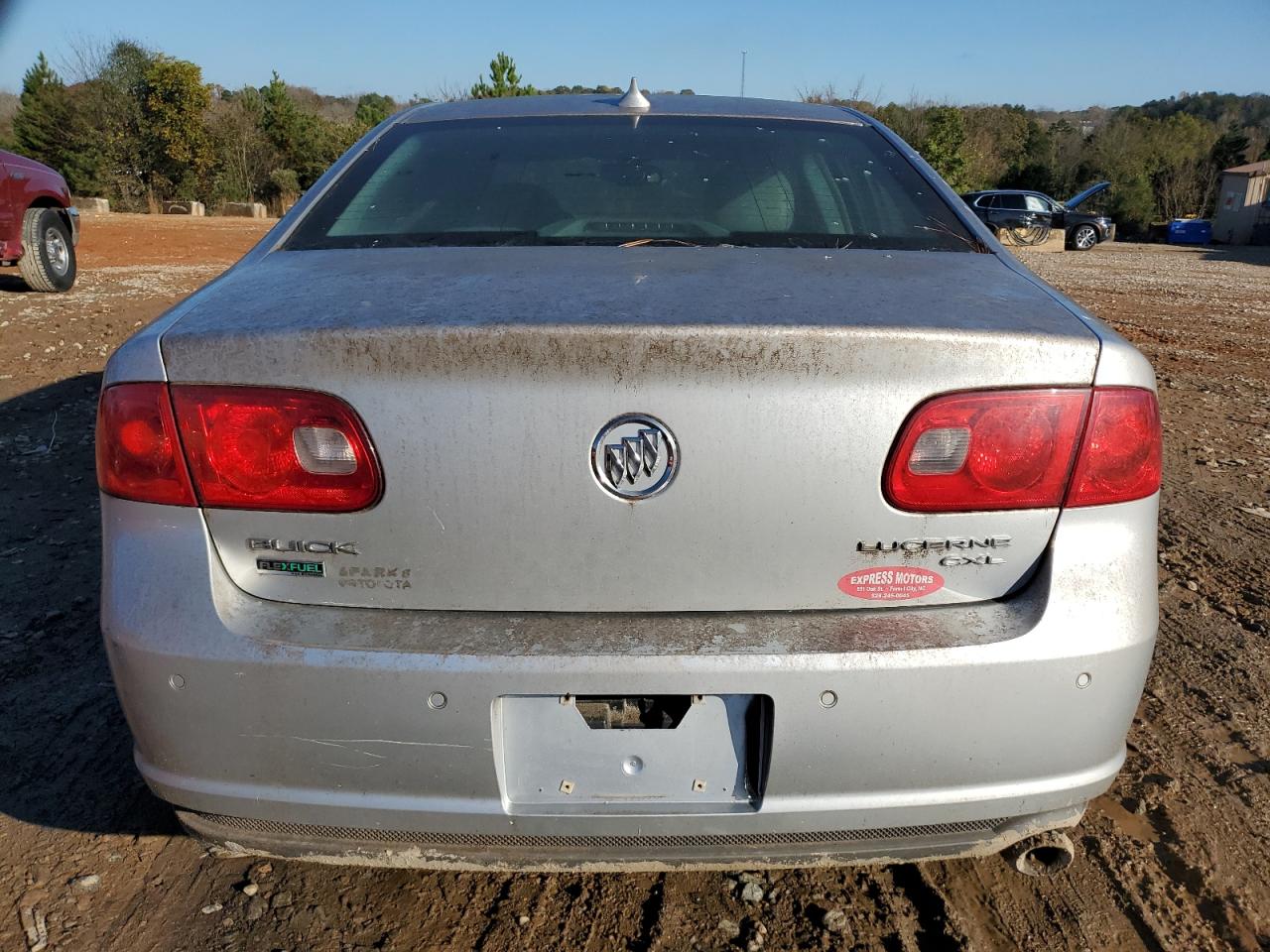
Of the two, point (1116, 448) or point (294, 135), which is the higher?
point (294, 135)

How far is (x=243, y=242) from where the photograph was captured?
739 inches

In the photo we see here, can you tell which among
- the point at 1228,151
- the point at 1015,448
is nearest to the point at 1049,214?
the point at 1228,151

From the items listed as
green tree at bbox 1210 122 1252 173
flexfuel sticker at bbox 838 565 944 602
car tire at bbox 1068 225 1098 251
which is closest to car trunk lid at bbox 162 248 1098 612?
flexfuel sticker at bbox 838 565 944 602

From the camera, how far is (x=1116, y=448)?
1.52 meters

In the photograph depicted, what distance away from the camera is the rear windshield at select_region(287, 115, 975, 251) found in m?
2.06

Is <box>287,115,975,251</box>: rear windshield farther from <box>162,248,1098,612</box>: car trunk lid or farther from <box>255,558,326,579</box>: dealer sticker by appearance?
<box>255,558,326,579</box>: dealer sticker

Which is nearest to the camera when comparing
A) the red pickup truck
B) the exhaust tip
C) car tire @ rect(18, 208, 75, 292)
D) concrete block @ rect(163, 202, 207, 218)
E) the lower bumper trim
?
the lower bumper trim

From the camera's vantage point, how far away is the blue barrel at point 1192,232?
35062 millimetres

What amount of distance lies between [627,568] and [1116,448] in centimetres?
81

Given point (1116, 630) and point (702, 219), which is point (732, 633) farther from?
point (702, 219)

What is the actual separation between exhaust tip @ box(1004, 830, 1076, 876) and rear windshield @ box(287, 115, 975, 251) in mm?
1175

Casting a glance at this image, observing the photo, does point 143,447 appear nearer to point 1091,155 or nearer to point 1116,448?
point 1116,448

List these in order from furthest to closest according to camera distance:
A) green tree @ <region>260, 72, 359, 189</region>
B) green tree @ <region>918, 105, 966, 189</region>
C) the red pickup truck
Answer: green tree @ <region>260, 72, 359, 189</region>, green tree @ <region>918, 105, 966, 189</region>, the red pickup truck

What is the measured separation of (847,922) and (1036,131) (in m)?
59.2
